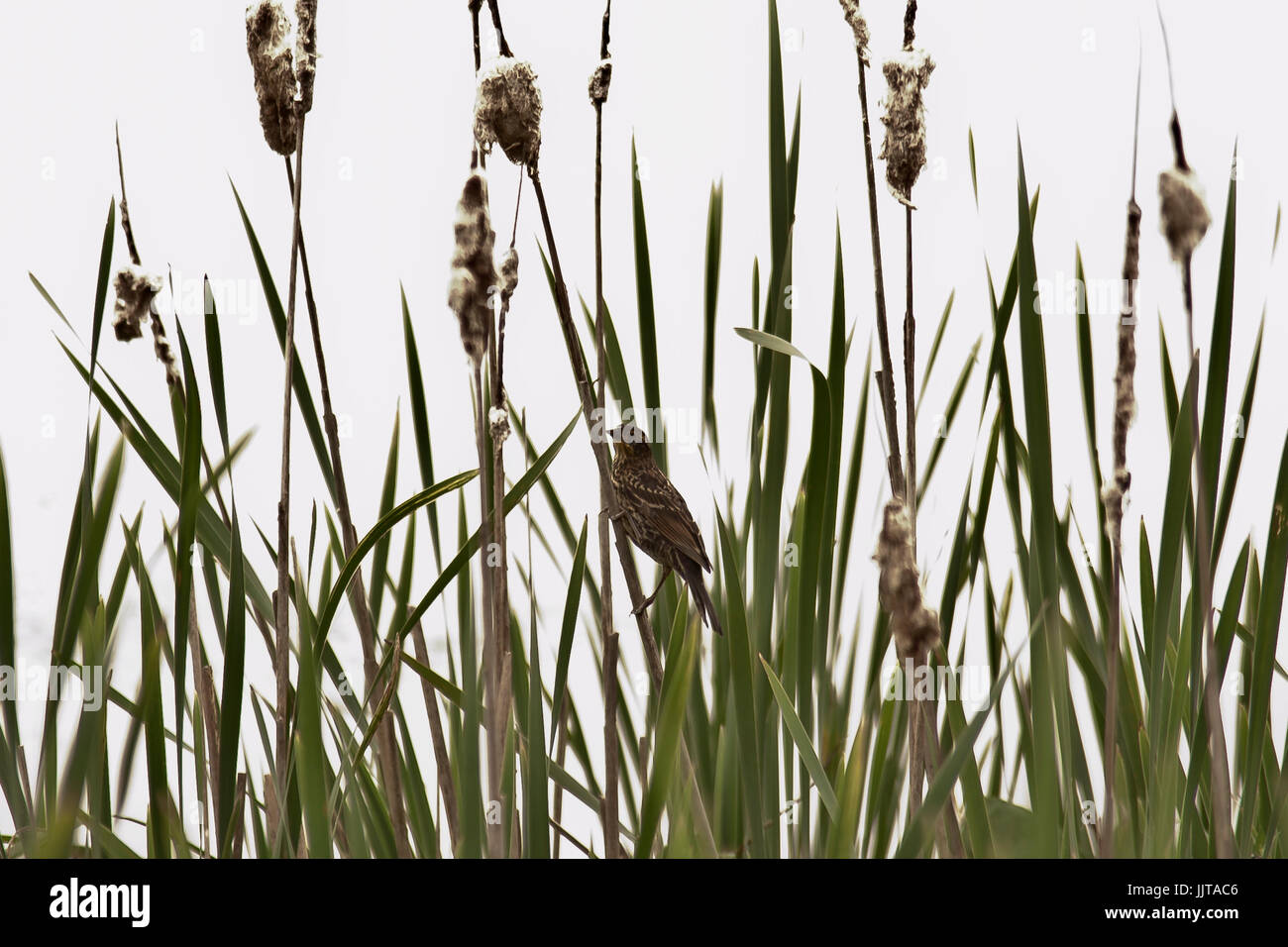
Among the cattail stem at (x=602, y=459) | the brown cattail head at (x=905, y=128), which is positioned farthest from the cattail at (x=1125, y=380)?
the cattail stem at (x=602, y=459)

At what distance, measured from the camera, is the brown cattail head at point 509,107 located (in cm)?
87

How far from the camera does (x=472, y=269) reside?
677 millimetres

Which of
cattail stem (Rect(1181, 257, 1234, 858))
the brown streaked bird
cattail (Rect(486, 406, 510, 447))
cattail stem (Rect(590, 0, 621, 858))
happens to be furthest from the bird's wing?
cattail stem (Rect(1181, 257, 1234, 858))

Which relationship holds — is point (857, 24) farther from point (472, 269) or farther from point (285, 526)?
point (285, 526)

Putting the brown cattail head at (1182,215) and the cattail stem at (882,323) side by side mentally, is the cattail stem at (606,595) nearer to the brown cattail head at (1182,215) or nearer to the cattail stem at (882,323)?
the cattail stem at (882,323)

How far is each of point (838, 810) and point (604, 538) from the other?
335mm

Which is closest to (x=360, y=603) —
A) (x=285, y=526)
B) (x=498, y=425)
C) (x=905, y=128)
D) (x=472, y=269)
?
(x=285, y=526)

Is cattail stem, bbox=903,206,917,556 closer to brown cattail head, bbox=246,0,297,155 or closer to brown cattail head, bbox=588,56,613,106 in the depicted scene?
brown cattail head, bbox=588,56,613,106

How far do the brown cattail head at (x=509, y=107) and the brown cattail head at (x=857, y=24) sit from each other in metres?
0.32

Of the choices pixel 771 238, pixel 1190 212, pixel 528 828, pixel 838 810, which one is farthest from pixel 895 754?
pixel 1190 212

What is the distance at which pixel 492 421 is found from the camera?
852mm
